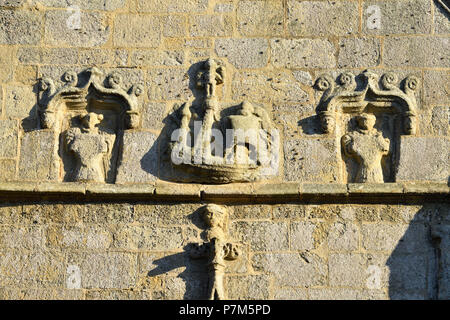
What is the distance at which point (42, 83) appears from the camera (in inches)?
408

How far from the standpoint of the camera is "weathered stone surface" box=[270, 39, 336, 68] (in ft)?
34.1

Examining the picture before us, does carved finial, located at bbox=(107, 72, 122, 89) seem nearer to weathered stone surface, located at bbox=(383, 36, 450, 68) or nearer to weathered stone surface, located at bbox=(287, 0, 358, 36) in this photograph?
weathered stone surface, located at bbox=(287, 0, 358, 36)

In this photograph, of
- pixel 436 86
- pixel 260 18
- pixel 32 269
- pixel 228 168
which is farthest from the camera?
pixel 260 18

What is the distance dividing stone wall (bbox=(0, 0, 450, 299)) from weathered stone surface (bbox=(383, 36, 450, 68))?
0.5 inches

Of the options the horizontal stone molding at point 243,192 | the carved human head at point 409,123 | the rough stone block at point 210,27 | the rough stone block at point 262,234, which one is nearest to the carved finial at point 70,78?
the horizontal stone molding at point 243,192

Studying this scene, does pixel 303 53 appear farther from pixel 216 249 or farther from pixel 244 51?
pixel 216 249

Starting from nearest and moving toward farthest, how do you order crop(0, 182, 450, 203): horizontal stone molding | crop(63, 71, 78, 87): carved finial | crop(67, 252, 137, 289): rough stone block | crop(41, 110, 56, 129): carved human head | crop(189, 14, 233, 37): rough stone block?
crop(67, 252, 137, 289): rough stone block → crop(0, 182, 450, 203): horizontal stone molding → crop(41, 110, 56, 129): carved human head → crop(63, 71, 78, 87): carved finial → crop(189, 14, 233, 37): rough stone block

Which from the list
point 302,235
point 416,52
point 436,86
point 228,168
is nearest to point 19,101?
point 228,168

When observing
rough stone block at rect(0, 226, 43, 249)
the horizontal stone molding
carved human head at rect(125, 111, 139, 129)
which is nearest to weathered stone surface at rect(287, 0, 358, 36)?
the horizontal stone molding

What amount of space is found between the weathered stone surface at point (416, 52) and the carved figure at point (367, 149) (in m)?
0.56

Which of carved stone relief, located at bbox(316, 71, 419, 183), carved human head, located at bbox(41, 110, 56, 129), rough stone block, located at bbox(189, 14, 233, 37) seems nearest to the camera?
carved stone relief, located at bbox(316, 71, 419, 183)

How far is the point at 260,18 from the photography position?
10.5m

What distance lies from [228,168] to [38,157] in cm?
152

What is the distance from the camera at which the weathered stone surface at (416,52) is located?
10.4 metres
